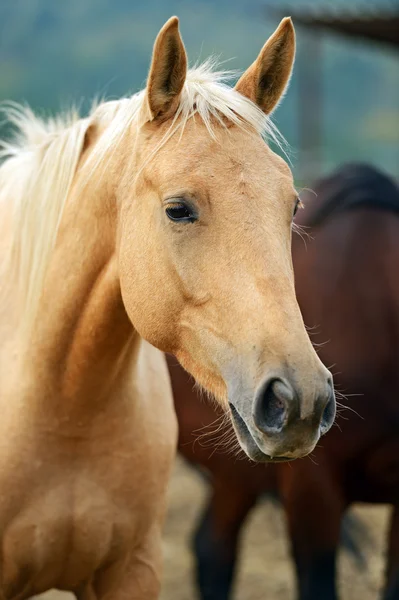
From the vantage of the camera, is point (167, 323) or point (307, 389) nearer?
point (307, 389)

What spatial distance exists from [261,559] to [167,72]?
3.82 meters

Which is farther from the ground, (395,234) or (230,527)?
(395,234)

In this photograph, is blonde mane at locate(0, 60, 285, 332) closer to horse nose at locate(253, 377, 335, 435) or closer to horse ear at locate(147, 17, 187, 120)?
horse ear at locate(147, 17, 187, 120)

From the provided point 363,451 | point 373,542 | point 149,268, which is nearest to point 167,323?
point 149,268

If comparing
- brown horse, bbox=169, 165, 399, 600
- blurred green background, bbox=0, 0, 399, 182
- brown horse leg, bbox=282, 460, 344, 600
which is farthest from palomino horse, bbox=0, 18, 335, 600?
blurred green background, bbox=0, 0, 399, 182

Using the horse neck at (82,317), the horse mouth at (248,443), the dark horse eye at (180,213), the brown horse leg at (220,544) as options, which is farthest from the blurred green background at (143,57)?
the horse mouth at (248,443)

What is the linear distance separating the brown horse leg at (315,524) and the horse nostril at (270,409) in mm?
1828

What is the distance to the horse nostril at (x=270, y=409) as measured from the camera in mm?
1730

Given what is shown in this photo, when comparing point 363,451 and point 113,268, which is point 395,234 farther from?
point 113,268

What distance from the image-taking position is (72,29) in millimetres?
69500

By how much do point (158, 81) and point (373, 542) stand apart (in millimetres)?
4047

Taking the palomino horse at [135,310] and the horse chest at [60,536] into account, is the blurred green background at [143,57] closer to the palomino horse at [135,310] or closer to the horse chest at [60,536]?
the palomino horse at [135,310]

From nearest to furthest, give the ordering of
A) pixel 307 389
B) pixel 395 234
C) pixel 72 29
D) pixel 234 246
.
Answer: pixel 307 389, pixel 234 246, pixel 395 234, pixel 72 29

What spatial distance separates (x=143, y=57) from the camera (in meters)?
65.2
